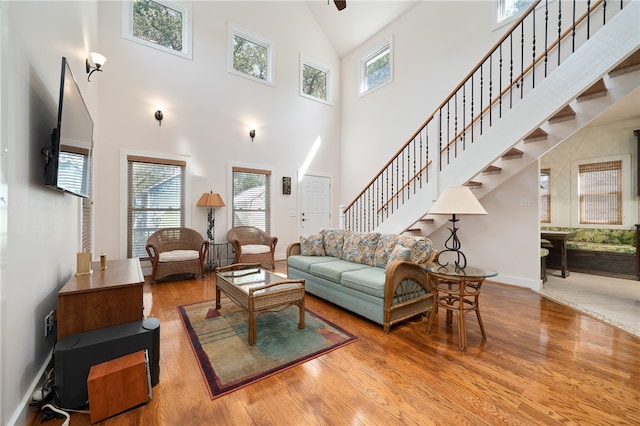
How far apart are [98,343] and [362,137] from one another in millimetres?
6394

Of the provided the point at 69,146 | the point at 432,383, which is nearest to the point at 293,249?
the point at 432,383

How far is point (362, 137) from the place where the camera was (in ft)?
22.5

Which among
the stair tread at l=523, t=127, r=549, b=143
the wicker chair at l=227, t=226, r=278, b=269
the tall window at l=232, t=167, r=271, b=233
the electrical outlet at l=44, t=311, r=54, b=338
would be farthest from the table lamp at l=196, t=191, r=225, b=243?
the stair tread at l=523, t=127, r=549, b=143

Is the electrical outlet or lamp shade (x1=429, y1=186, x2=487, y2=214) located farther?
lamp shade (x1=429, y1=186, x2=487, y2=214)

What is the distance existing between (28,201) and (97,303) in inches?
29.9

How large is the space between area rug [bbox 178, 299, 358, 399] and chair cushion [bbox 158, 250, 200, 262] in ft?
4.58

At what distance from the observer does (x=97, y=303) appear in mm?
1843

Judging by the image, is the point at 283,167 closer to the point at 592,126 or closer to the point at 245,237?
the point at 245,237

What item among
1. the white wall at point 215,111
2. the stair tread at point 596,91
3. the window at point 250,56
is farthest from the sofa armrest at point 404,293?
the window at point 250,56

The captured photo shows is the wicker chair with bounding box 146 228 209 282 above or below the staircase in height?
below

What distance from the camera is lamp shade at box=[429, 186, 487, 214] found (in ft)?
8.68

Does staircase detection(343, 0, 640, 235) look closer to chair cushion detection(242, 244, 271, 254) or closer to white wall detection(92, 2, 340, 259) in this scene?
chair cushion detection(242, 244, 271, 254)

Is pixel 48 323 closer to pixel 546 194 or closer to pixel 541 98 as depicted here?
pixel 541 98

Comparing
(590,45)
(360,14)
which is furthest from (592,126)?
(360,14)
